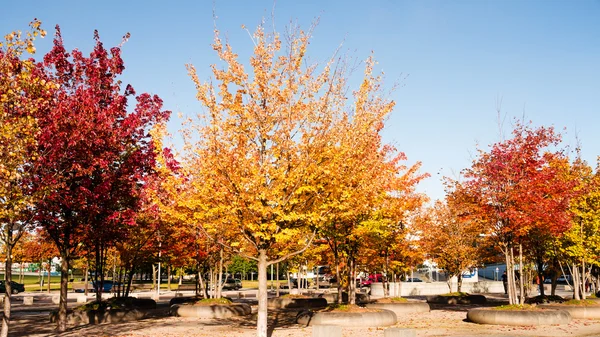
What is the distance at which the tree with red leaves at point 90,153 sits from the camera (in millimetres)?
16531

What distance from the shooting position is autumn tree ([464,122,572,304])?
22031mm

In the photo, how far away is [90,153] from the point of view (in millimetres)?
17422

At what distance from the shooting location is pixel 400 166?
27750 mm

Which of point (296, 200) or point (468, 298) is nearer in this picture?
point (296, 200)

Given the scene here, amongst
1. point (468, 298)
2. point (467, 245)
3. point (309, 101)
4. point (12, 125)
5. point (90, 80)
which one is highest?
point (90, 80)

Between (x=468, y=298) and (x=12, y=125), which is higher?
(x=12, y=125)

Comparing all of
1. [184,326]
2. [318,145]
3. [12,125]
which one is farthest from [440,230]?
[12,125]

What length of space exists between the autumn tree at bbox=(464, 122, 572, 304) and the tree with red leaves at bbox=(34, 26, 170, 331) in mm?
14716

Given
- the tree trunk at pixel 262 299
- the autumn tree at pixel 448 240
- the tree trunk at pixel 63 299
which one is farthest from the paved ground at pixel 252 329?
the autumn tree at pixel 448 240

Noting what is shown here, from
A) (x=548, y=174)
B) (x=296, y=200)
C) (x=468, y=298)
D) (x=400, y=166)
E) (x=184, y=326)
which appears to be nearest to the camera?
(x=296, y=200)

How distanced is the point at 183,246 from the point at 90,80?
1177 centimetres

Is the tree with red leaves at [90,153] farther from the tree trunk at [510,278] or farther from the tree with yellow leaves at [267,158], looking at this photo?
the tree trunk at [510,278]

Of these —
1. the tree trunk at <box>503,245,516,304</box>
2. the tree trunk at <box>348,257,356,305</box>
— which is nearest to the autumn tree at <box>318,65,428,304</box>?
the tree trunk at <box>348,257,356,305</box>

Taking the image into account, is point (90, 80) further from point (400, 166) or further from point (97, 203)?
point (400, 166)
